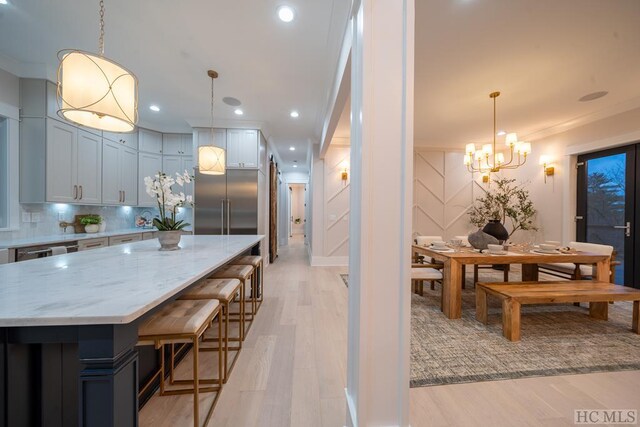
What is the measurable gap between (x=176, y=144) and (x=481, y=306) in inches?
229

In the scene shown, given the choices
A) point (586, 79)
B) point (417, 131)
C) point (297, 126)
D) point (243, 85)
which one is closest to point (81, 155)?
point (243, 85)

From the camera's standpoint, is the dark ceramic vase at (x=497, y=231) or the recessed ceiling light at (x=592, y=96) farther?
the recessed ceiling light at (x=592, y=96)

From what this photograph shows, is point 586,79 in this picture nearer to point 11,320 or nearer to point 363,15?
point 363,15

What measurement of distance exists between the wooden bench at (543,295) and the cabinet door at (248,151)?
3956 mm

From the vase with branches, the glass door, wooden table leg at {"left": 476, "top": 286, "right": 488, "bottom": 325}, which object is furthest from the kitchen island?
the glass door

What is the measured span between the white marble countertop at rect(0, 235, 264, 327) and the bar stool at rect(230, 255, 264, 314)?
98 cm

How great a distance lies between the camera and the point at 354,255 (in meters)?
1.20

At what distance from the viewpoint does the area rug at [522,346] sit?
1.71 metres

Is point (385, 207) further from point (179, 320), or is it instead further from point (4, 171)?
point (4, 171)

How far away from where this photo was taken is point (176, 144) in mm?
4875

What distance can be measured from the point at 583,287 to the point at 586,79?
2.50m

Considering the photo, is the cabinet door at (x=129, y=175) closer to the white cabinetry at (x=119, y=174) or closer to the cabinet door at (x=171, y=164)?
the white cabinetry at (x=119, y=174)

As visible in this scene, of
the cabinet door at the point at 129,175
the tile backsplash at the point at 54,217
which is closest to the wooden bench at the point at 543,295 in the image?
the tile backsplash at the point at 54,217

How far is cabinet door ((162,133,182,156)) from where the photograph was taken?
4.83 m
